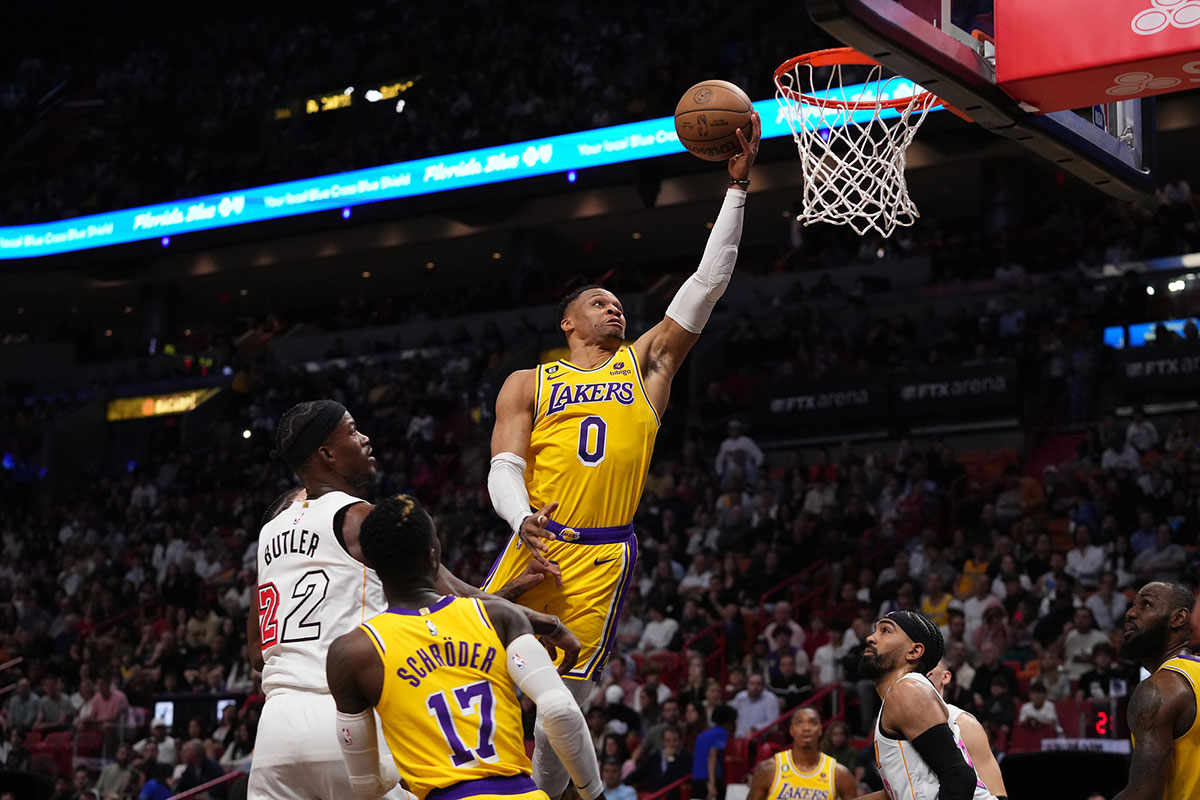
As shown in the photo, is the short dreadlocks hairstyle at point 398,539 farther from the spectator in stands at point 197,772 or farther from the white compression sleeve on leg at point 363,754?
the spectator in stands at point 197,772

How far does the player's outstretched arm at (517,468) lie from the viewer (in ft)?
17.2

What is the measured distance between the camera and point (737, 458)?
18.0m

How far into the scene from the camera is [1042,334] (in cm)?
1911

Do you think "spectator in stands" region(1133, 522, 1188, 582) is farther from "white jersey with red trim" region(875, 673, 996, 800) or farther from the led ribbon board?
the led ribbon board

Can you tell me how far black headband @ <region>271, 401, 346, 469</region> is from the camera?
15.3 ft

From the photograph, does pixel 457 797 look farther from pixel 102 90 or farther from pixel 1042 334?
pixel 102 90

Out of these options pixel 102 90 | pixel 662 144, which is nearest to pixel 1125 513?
pixel 662 144

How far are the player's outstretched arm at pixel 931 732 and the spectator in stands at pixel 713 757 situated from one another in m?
5.80

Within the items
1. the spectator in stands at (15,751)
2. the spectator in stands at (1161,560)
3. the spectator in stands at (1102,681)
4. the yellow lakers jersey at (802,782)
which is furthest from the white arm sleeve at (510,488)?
the spectator in stands at (15,751)

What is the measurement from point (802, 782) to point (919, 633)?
3537mm

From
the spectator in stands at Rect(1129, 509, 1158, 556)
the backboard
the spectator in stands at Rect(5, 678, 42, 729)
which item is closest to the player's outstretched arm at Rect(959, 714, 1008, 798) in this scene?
the backboard

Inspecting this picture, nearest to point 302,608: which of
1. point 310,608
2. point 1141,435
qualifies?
point 310,608

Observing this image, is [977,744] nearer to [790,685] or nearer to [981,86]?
[981,86]

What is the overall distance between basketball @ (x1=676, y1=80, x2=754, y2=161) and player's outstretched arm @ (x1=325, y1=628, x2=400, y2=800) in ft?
9.51
